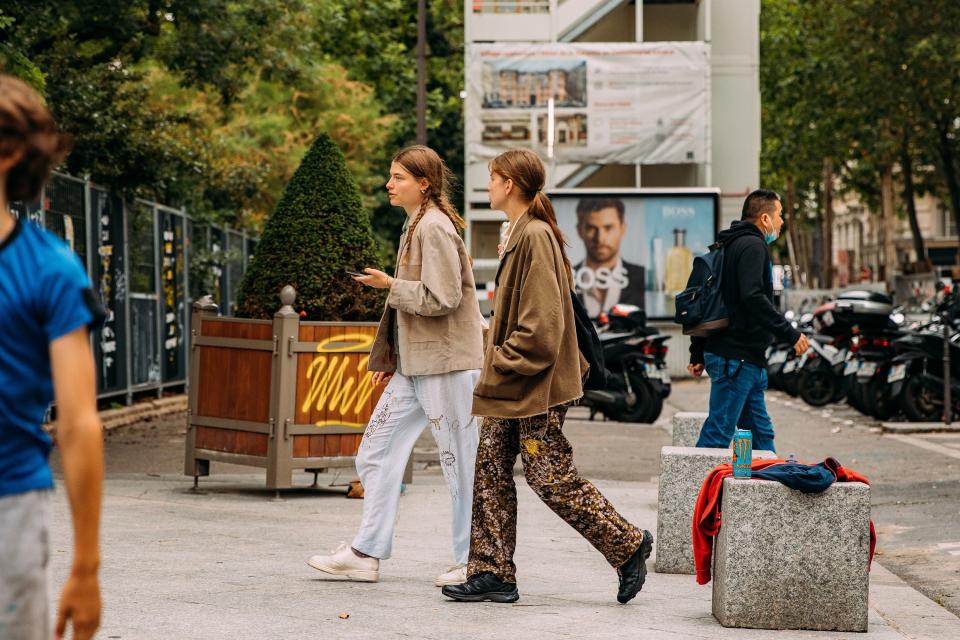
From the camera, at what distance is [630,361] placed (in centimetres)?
1730

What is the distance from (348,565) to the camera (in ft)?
21.8

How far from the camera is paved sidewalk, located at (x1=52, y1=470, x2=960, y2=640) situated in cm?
569

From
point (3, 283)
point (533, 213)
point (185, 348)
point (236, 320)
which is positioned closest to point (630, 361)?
point (185, 348)

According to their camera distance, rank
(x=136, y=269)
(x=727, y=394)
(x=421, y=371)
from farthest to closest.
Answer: (x=136, y=269) < (x=727, y=394) < (x=421, y=371)

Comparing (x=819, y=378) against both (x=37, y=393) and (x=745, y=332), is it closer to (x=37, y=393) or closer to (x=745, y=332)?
(x=745, y=332)

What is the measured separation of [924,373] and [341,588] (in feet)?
37.6

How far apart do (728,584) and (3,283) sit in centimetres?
376

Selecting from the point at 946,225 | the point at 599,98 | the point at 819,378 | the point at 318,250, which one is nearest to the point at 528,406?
the point at 318,250

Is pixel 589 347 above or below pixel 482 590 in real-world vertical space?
above

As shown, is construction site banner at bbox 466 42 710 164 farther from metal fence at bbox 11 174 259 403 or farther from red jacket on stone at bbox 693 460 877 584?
red jacket on stone at bbox 693 460 877 584

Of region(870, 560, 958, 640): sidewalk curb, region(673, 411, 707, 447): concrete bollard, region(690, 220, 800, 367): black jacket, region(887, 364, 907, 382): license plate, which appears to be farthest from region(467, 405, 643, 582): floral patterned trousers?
region(887, 364, 907, 382): license plate

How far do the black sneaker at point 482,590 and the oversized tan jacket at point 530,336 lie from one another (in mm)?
680

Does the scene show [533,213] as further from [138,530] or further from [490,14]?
[490,14]

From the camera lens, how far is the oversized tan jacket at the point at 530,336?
19.9ft
